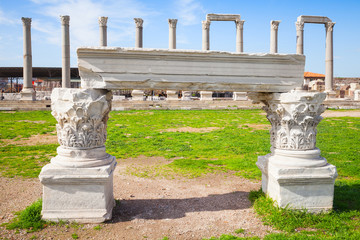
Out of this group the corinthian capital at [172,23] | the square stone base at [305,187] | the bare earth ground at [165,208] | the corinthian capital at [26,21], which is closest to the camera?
the bare earth ground at [165,208]

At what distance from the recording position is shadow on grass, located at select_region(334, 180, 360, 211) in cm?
402

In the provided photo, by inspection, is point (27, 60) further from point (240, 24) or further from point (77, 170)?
point (77, 170)

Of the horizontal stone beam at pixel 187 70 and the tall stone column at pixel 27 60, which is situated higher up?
the tall stone column at pixel 27 60

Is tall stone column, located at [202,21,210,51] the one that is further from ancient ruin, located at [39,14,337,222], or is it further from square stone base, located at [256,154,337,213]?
square stone base, located at [256,154,337,213]

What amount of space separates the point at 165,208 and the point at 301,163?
2.07 metres

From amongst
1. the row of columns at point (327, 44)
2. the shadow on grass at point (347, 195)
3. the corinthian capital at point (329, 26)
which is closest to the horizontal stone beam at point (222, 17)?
the row of columns at point (327, 44)

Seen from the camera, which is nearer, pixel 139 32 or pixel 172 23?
pixel 172 23

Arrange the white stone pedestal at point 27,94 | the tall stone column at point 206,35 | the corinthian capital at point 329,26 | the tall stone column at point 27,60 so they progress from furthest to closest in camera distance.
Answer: the corinthian capital at point 329,26 → the tall stone column at point 206,35 → the white stone pedestal at point 27,94 → the tall stone column at point 27,60

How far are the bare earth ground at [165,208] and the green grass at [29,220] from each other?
0.10 meters

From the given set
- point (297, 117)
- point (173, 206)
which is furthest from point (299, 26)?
point (173, 206)

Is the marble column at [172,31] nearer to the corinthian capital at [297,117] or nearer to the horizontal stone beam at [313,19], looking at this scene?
the horizontal stone beam at [313,19]

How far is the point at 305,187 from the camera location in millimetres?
3799

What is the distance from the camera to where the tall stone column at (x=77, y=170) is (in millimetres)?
3613

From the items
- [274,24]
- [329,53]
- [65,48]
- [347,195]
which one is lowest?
[347,195]
